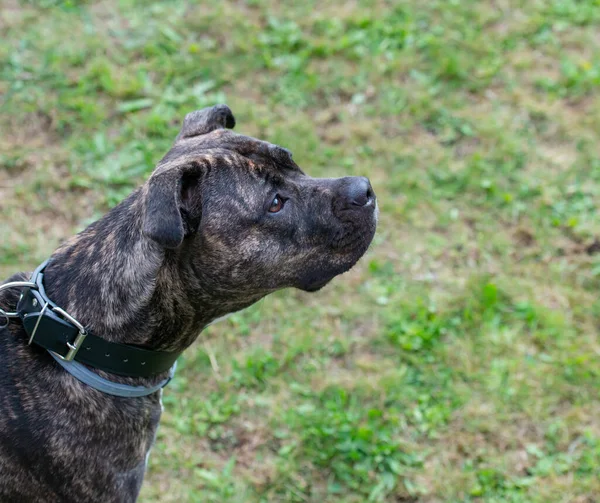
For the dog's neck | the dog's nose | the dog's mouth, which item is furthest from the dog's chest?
the dog's nose

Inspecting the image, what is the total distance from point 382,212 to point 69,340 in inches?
128

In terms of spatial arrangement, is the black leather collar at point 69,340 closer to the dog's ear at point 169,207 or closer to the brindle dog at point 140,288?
the brindle dog at point 140,288

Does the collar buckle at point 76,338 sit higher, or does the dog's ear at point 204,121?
the dog's ear at point 204,121

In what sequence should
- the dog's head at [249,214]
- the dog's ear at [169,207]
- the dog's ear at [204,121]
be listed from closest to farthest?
the dog's ear at [169,207] < the dog's head at [249,214] < the dog's ear at [204,121]

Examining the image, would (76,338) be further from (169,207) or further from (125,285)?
(169,207)

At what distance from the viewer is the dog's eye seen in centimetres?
319

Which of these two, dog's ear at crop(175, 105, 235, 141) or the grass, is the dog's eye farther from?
the grass

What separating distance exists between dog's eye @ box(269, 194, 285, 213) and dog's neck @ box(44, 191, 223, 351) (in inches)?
18.7

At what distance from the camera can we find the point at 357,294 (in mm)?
5176

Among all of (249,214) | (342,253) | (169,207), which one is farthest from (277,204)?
(169,207)

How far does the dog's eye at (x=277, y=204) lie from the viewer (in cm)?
319

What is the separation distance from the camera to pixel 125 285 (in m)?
2.91

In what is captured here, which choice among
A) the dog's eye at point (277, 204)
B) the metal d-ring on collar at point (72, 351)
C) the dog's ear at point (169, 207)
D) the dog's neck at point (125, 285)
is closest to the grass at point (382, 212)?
the metal d-ring on collar at point (72, 351)

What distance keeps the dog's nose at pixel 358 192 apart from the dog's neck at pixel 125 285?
0.83 meters
